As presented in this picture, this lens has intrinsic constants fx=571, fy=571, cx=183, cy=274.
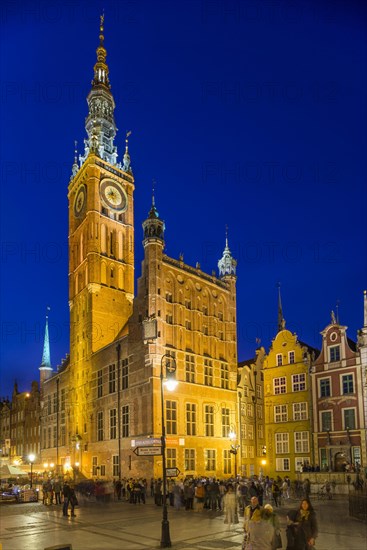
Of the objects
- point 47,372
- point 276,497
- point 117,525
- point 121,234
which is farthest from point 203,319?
point 47,372

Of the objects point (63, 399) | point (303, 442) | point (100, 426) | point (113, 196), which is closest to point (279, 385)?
point (303, 442)

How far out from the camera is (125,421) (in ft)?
169

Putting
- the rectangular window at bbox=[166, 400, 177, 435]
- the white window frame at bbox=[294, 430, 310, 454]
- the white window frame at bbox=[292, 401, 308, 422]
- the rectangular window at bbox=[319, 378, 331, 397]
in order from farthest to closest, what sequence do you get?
the white window frame at bbox=[292, 401, 308, 422], the white window frame at bbox=[294, 430, 310, 454], the rectangular window at bbox=[319, 378, 331, 397], the rectangular window at bbox=[166, 400, 177, 435]

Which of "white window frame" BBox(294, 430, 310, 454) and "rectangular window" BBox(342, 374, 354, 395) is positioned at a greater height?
"rectangular window" BBox(342, 374, 354, 395)

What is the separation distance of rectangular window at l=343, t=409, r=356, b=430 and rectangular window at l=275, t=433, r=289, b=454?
7721 mm

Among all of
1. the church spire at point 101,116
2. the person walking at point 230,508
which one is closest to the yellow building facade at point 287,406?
the person walking at point 230,508

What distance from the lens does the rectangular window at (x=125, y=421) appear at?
51.1 m

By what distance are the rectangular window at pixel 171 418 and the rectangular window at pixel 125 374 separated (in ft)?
15.3

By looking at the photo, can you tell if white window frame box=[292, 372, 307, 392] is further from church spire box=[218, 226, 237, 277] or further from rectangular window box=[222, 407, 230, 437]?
church spire box=[218, 226, 237, 277]

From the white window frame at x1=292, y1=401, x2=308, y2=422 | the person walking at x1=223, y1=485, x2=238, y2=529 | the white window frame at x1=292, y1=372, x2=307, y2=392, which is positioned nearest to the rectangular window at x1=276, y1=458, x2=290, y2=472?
the white window frame at x1=292, y1=401, x2=308, y2=422

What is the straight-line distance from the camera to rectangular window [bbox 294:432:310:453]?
175ft

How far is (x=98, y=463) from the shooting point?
5612cm

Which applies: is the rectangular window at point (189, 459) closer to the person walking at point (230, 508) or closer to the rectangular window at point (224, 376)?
the rectangular window at point (224, 376)

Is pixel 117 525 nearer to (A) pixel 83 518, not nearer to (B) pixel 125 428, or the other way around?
(A) pixel 83 518
